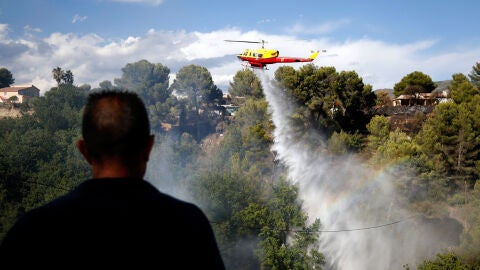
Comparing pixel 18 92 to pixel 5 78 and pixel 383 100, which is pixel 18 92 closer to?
pixel 5 78

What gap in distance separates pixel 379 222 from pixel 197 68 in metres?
43.0

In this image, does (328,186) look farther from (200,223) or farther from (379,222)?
(200,223)

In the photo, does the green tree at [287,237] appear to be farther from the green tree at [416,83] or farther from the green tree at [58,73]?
the green tree at [58,73]

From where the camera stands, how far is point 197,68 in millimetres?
72375

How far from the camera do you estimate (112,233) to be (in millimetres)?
1602

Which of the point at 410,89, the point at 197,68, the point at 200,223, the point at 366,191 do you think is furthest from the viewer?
the point at 197,68

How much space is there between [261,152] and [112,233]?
48.8 meters

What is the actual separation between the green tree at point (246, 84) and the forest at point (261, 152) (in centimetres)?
16

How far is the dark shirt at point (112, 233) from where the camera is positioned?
5.15 ft

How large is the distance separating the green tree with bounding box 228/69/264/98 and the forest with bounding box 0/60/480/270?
6.2 inches

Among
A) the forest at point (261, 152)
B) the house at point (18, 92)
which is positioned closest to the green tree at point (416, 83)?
the forest at point (261, 152)

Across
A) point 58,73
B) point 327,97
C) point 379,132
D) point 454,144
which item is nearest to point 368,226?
point 454,144

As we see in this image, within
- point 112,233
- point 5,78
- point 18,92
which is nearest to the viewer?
point 112,233

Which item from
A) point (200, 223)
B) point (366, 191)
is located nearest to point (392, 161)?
point (366, 191)
